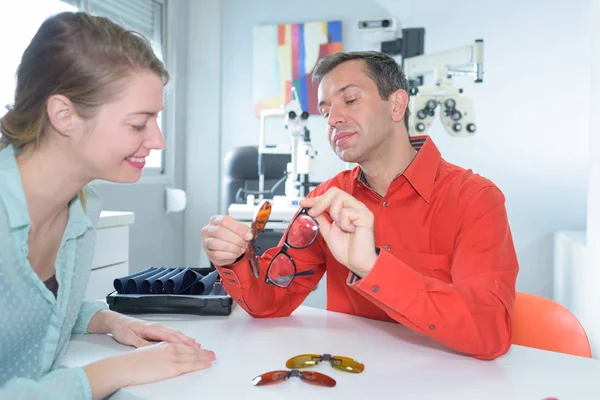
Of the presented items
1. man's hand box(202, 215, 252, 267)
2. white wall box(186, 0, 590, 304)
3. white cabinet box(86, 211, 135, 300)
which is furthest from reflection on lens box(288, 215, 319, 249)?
white wall box(186, 0, 590, 304)

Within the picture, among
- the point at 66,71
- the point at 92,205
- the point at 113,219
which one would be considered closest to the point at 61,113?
the point at 66,71

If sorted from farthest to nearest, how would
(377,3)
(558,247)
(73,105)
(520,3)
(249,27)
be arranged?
(249,27)
(377,3)
(520,3)
(558,247)
(73,105)

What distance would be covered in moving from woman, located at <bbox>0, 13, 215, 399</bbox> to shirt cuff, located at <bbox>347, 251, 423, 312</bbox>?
34 cm

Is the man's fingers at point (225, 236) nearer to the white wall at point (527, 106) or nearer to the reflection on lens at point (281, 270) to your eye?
the reflection on lens at point (281, 270)

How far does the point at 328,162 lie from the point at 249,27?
141 centimetres

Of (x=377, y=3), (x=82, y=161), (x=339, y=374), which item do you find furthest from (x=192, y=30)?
(x=339, y=374)

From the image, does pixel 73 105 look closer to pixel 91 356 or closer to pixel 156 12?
pixel 91 356

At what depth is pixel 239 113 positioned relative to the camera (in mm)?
4809

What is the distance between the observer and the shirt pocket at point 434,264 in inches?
56.0

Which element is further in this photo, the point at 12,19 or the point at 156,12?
the point at 156,12

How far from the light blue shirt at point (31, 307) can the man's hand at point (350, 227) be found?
512 mm

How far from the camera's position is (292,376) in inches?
36.4

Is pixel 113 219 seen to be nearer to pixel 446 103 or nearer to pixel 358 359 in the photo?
pixel 358 359

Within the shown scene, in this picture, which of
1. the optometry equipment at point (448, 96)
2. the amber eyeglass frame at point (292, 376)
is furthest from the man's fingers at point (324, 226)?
the optometry equipment at point (448, 96)
